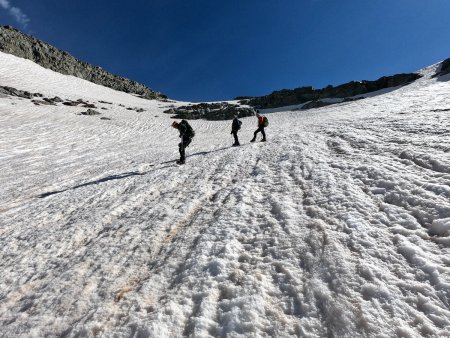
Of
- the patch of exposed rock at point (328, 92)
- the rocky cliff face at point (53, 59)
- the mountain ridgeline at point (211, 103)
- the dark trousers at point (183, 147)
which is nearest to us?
the dark trousers at point (183, 147)

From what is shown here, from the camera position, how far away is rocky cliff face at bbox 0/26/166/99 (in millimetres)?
74812

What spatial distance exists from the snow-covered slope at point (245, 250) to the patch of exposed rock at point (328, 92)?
43360 millimetres

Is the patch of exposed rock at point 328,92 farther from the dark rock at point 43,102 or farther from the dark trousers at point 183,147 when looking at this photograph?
the dark trousers at point 183,147

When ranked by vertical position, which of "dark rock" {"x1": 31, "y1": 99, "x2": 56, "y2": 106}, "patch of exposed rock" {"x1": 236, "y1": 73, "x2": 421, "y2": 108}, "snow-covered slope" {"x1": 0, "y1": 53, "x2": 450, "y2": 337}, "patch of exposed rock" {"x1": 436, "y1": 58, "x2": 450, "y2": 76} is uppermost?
"dark rock" {"x1": 31, "y1": 99, "x2": 56, "y2": 106}

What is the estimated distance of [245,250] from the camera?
184 inches

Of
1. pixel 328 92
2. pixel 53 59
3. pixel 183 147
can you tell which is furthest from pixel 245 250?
pixel 53 59

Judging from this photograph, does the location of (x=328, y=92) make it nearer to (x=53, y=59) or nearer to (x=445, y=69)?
(x=445, y=69)

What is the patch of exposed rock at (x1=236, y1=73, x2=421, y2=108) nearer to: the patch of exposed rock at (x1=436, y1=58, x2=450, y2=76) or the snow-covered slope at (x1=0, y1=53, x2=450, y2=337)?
the patch of exposed rock at (x1=436, y1=58, x2=450, y2=76)

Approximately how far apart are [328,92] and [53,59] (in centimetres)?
7108

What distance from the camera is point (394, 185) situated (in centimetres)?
632

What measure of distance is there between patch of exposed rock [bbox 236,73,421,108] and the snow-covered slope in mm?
43360

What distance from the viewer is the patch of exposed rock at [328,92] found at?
159 feet

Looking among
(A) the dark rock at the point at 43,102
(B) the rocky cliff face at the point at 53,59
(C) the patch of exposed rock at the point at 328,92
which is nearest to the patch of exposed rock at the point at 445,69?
(C) the patch of exposed rock at the point at 328,92

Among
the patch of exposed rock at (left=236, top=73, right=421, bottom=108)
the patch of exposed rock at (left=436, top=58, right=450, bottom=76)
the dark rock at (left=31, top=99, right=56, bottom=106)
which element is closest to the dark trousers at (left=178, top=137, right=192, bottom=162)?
the dark rock at (left=31, top=99, right=56, bottom=106)
